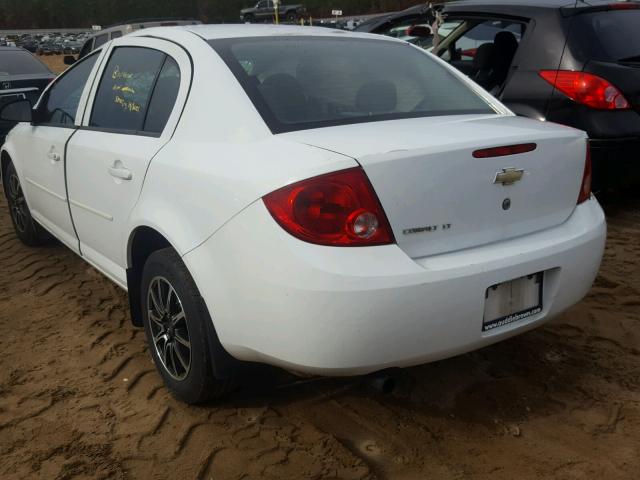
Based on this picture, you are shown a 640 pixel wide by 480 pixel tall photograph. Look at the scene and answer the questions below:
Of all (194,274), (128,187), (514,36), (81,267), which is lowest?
(81,267)

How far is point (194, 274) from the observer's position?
2395 millimetres

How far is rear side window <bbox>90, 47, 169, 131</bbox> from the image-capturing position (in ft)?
10.0

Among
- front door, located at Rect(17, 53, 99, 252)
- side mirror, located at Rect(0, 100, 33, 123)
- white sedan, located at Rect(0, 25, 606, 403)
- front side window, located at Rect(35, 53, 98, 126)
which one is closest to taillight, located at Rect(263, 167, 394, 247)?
white sedan, located at Rect(0, 25, 606, 403)

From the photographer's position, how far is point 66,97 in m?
3.96

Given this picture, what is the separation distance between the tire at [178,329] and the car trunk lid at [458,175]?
73 cm

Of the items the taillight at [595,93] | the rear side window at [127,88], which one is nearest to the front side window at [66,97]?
the rear side window at [127,88]

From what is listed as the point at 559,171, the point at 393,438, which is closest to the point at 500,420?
the point at 393,438

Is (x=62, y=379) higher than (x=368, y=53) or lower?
lower

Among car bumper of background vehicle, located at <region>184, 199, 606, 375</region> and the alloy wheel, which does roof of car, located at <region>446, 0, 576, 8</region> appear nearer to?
car bumper of background vehicle, located at <region>184, 199, 606, 375</region>

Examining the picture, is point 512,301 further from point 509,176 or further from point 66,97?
point 66,97

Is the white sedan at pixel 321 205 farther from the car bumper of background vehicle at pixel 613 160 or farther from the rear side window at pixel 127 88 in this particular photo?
the car bumper of background vehicle at pixel 613 160

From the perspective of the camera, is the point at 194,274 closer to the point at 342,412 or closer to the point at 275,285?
the point at 275,285

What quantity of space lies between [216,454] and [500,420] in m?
1.13

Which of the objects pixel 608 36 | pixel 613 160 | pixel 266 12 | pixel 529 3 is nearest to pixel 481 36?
pixel 529 3
